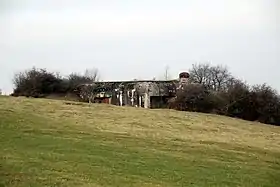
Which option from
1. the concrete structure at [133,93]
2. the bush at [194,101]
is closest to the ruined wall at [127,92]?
the concrete structure at [133,93]

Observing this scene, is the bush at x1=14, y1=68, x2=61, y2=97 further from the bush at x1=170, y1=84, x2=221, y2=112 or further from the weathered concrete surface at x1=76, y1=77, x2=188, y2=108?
the bush at x1=170, y1=84, x2=221, y2=112

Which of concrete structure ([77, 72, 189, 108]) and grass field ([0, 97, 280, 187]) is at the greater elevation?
concrete structure ([77, 72, 189, 108])

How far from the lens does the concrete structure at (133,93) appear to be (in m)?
50.5

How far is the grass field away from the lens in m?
16.2

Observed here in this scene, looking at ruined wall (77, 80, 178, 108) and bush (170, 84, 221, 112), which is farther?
ruined wall (77, 80, 178, 108)

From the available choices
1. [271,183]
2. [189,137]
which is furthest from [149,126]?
[271,183]

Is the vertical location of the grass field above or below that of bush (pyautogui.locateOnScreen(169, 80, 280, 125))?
below

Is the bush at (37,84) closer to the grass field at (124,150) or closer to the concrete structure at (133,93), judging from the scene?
the concrete structure at (133,93)

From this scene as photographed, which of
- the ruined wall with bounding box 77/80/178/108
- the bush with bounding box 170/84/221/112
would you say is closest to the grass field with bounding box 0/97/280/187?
the bush with bounding box 170/84/221/112

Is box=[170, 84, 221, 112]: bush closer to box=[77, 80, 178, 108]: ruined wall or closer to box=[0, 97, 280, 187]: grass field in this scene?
box=[77, 80, 178, 108]: ruined wall

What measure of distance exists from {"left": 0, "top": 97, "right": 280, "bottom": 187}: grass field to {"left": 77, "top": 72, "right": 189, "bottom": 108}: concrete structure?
14.5 meters

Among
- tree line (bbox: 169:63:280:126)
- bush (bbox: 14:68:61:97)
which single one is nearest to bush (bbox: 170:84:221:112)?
tree line (bbox: 169:63:280:126)

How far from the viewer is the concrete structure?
50.5 meters

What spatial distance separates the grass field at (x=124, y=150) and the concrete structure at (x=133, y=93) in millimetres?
14496
